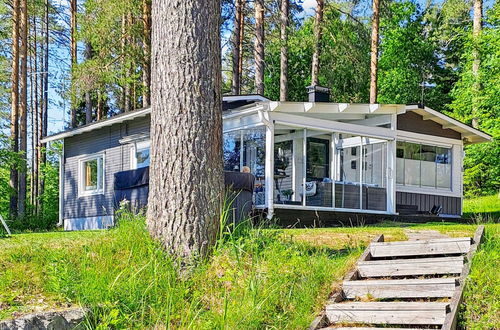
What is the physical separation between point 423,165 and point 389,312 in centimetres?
1219

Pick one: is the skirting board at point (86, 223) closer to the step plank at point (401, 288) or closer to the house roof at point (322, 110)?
the house roof at point (322, 110)

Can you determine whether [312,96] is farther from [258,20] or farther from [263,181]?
[258,20]

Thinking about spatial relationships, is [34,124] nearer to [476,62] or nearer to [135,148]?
[135,148]

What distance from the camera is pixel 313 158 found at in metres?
13.7

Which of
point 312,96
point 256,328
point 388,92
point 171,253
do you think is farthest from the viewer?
point 388,92

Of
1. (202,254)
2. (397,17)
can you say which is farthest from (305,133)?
(397,17)

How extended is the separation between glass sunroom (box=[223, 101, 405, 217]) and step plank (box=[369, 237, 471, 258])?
5.87 metres

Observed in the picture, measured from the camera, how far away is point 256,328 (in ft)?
16.8

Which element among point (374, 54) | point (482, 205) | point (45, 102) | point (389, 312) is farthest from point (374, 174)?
point (45, 102)

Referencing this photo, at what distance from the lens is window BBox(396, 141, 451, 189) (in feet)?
54.0

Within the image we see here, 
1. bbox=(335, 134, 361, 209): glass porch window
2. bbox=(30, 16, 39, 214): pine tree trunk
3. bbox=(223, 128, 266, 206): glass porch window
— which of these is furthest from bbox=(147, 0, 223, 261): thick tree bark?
bbox=(30, 16, 39, 214): pine tree trunk

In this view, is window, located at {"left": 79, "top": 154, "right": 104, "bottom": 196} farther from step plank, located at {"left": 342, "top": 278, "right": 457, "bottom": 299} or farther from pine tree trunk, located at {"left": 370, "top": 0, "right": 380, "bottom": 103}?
step plank, located at {"left": 342, "top": 278, "right": 457, "bottom": 299}

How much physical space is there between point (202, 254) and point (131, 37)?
15363mm

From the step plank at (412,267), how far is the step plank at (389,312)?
2.31ft
